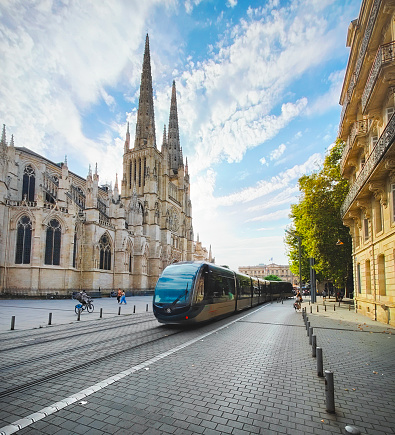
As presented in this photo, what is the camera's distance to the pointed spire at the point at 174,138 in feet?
240

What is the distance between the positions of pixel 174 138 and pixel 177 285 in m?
68.5

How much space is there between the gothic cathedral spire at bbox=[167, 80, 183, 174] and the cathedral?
13.8m

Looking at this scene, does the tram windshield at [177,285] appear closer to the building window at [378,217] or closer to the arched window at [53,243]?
the building window at [378,217]

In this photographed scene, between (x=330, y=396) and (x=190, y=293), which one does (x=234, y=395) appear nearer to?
(x=330, y=396)

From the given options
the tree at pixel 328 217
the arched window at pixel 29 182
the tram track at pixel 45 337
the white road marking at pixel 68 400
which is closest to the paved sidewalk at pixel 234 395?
the white road marking at pixel 68 400

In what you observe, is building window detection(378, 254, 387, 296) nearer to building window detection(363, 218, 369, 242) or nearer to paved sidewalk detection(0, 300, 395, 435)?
building window detection(363, 218, 369, 242)

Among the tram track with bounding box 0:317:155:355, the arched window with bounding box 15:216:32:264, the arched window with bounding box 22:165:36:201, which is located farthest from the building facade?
the arched window with bounding box 22:165:36:201

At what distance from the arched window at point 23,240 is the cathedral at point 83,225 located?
0.28 feet

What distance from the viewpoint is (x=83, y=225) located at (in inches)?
1359

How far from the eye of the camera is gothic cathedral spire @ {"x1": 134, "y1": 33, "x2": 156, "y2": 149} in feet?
188

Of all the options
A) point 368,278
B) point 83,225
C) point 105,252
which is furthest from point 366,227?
point 105,252

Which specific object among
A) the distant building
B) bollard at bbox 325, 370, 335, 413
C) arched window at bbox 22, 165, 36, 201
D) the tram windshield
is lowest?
the distant building

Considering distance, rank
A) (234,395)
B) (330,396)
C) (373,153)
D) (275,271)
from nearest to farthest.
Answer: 1. (330,396)
2. (234,395)
3. (373,153)
4. (275,271)

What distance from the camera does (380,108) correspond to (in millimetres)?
12008
